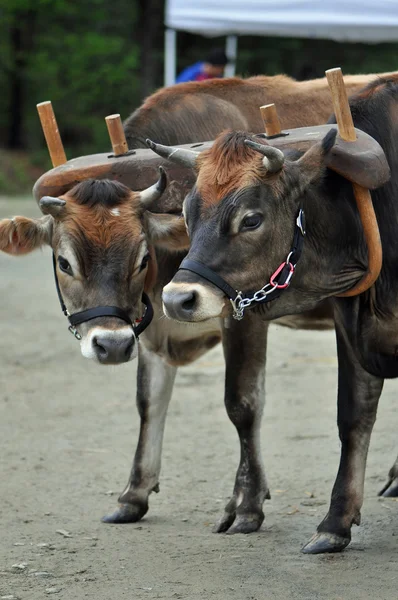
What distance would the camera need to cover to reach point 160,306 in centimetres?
557

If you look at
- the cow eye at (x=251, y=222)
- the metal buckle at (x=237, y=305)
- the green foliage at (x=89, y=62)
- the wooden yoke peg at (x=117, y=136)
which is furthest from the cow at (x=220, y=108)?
the green foliage at (x=89, y=62)

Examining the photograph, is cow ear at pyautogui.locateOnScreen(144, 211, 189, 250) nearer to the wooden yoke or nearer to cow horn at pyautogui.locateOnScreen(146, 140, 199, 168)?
cow horn at pyautogui.locateOnScreen(146, 140, 199, 168)

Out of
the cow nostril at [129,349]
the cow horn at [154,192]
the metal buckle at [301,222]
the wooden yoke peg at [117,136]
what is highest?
the metal buckle at [301,222]

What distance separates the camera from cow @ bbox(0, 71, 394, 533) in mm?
4973

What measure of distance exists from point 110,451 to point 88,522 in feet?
4.58

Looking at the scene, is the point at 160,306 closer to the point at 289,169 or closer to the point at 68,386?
the point at 289,169

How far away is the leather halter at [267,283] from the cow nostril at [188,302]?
93 mm

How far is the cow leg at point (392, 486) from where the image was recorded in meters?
5.90

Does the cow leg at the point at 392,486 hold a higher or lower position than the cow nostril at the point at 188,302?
lower

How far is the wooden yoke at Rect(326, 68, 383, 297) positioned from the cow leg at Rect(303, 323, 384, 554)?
53 cm

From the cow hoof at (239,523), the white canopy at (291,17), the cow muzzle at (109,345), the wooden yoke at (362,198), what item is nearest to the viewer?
the wooden yoke at (362,198)

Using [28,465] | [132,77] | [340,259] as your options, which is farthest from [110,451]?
[132,77]

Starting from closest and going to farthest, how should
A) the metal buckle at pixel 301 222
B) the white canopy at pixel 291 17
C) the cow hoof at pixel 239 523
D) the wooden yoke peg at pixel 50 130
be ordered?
the metal buckle at pixel 301 222, the cow hoof at pixel 239 523, the wooden yoke peg at pixel 50 130, the white canopy at pixel 291 17

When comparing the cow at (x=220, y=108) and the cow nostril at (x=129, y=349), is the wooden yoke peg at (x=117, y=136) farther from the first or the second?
the cow nostril at (x=129, y=349)
